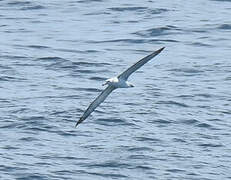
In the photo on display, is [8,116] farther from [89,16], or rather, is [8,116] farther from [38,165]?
[89,16]

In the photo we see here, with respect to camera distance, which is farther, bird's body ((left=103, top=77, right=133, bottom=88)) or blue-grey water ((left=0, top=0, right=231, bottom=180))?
blue-grey water ((left=0, top=0, right=231, bottom=180))

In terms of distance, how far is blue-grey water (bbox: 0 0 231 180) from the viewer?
97.6 feet

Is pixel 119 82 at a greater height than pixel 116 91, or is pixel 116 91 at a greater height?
pixel 119 82

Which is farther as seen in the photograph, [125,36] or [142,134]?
[125,36]

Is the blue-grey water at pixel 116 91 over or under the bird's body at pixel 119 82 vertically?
under

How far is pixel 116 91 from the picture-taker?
122 ft

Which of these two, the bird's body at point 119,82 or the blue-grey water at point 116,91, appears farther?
the blue-grey water at point 116,91

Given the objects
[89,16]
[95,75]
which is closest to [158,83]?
[95,75]

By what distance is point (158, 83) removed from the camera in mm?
37094

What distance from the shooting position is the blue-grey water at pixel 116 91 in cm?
2975

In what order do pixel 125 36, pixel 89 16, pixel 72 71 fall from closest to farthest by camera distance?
1. pixel 72 71
2. pixel 125 36
3. pixel 89 16

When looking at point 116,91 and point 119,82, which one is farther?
point 116,91

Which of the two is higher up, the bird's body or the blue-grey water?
the bird's body

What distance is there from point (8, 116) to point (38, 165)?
4474 millimetres
